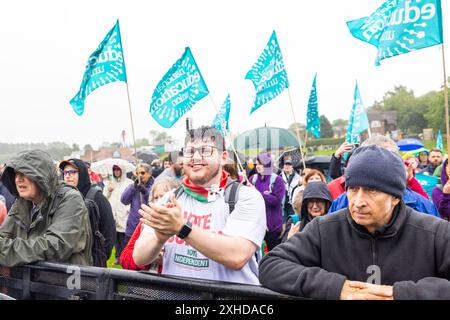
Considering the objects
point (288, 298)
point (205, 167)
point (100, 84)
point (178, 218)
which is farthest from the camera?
point (100, 84)

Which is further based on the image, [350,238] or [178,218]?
[178,218]

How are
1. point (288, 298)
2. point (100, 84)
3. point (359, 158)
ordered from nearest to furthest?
point (288, 298)
point (359, 158)
point (100, 84)

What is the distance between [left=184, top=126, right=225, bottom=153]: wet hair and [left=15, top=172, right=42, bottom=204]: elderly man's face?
1209 mm

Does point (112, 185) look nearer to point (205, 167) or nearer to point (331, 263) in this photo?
point (205, 167)

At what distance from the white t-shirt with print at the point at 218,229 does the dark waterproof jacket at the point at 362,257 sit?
17.1 inches

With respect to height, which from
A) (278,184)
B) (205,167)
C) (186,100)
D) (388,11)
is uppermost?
(388,11)

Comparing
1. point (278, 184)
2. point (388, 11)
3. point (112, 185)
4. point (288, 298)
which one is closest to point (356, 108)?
point (278, 184)

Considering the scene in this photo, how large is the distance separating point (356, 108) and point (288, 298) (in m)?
8.34

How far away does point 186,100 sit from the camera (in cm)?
846

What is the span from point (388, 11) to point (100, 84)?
4314 millimetres

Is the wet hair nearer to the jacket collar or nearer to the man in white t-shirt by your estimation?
the man in white t-shirt

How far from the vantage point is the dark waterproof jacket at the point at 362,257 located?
6.33 ft

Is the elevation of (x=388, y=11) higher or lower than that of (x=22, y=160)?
higher

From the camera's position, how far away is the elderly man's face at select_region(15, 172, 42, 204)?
3428mm
